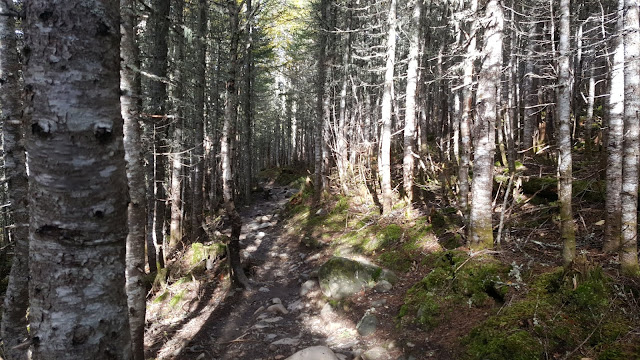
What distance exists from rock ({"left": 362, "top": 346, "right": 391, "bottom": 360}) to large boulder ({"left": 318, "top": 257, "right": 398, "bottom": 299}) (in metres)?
1.97

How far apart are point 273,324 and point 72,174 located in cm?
607

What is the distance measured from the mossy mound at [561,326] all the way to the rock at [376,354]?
1.18 meters

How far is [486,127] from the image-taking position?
6000mm

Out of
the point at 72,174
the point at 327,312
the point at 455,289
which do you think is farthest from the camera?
the point at 327,312

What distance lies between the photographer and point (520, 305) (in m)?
4.59

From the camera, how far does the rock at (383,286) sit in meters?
6.95

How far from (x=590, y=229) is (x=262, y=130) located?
34.9m

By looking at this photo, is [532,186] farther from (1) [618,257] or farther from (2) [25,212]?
(2) [25,212]

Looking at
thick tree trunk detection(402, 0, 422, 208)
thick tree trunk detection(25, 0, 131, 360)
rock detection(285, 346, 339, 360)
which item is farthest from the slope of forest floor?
thick tree trunk detection(25, 0, 131, 360)

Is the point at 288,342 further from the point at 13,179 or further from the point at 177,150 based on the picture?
the point at 177,150

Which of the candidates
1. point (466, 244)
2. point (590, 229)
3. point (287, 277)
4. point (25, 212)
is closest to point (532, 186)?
point (590, 229)

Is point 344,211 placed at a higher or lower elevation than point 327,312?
higher

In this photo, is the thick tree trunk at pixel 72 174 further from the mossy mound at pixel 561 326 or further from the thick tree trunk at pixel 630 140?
the thick tree trunk at pixel 630 140

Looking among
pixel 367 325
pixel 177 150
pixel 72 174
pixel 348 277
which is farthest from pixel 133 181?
pixel 177 150
